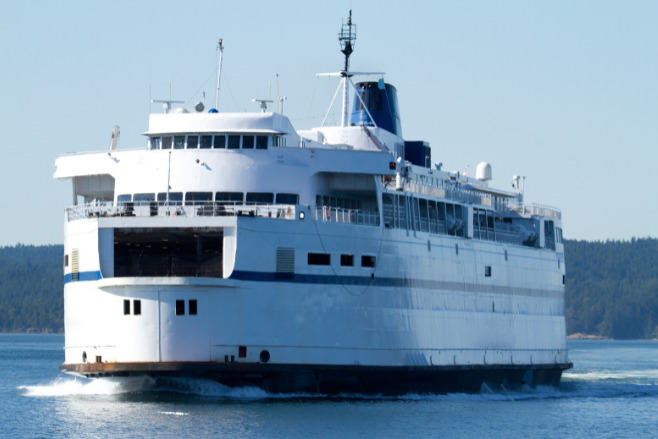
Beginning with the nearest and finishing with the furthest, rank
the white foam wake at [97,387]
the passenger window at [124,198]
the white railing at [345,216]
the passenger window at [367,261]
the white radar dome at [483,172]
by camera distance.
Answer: the white foam wake at [97,387], the white railing at [345,216], the passenger window at [367,261], the passenger window at [124,198], the white radar dome at [483,172]

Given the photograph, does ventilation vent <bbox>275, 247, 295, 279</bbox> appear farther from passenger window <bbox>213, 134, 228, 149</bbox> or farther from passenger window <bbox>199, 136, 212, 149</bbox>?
passenger window <bbox>199, 136, 212, 149</bbox>

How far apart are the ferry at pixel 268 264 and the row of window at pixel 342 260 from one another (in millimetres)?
43

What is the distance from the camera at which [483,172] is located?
58.0 meters

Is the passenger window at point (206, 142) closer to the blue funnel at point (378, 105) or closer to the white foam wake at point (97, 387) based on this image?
the white foam wake at point (97, 387)

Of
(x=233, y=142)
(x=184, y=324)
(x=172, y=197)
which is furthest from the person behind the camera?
(x=233, y=142)

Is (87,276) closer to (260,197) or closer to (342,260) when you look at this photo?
(260,197)

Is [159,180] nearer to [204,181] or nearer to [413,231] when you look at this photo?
[204,181]

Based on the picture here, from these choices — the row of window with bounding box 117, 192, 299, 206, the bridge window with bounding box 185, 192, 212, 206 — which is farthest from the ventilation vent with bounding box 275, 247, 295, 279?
the bridge window with bounding box 185, 192, 212, 206

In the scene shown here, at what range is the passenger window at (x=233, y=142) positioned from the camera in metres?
42.9

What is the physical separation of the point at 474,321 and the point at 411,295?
5.51m

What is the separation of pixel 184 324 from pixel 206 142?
6.81 meters

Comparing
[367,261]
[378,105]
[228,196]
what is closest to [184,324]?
[228,196]

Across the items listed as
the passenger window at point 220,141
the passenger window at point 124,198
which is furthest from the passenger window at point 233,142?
the passenger window at point 124,198

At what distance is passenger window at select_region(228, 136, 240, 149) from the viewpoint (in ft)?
141
